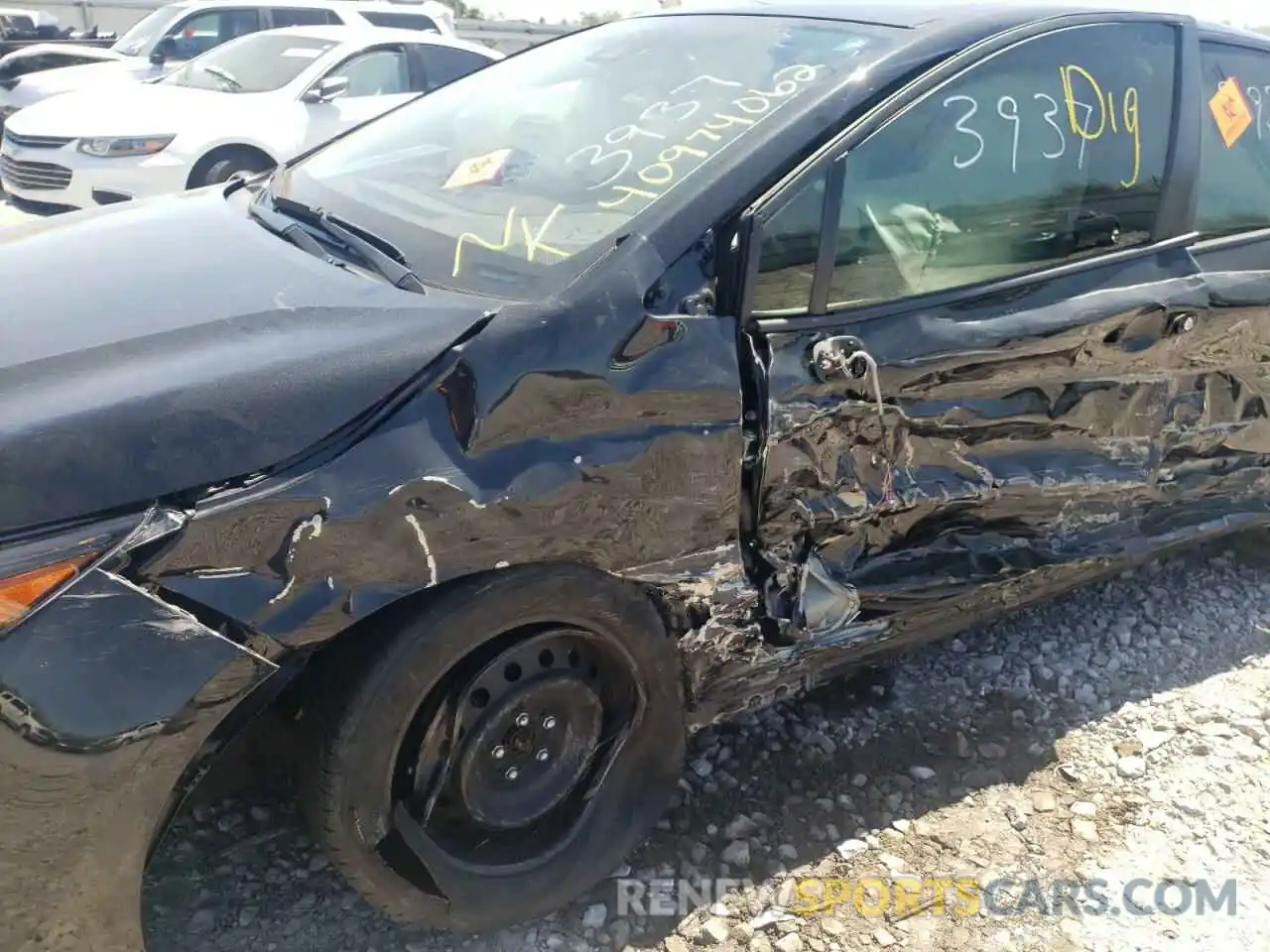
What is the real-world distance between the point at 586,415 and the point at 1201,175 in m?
1.95

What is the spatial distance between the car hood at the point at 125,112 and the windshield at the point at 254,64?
25 cm

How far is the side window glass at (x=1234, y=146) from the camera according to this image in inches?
111

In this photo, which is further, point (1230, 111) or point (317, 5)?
point (317, 5)

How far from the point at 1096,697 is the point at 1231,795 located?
41 centimetres

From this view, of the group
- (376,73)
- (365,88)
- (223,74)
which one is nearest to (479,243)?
(365,88)

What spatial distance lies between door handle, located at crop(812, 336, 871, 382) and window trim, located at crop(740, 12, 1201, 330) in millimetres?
48

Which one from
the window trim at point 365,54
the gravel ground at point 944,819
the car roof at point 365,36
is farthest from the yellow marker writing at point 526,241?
the car roof at point 365,36

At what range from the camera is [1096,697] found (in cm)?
296

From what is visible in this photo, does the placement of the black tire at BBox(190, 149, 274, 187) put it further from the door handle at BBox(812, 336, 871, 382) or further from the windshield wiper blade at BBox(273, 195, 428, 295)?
the door handle at BBox(812, 336, 871, 382)

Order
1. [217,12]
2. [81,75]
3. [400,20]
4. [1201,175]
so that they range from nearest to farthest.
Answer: [1201,175] < [217,12] < [81,75] < [400,20]

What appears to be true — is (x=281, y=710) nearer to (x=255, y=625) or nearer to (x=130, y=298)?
(x=255, y=625)

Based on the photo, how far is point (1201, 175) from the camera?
2.77m

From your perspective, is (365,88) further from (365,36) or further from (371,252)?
(371,252)

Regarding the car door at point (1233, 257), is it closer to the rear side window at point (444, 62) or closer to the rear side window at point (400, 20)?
the rear side window at point (444, 62)
